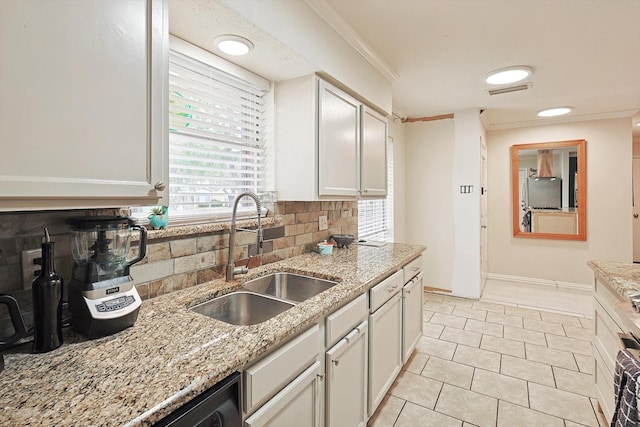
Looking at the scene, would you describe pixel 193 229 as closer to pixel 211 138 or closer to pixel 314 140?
pixel 211 138

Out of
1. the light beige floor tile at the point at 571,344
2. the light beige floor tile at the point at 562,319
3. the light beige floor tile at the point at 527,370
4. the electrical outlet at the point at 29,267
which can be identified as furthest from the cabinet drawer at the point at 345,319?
the light beige floor tile at the point at 562,319

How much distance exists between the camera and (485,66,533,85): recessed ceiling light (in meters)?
2.75

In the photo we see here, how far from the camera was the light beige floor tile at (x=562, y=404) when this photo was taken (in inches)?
76.4

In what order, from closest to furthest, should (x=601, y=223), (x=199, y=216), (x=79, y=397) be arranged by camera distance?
(x=79, y=397)
(x=199, y=216)
(x=601, y=223)

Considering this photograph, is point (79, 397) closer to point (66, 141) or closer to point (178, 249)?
point (66, 141)

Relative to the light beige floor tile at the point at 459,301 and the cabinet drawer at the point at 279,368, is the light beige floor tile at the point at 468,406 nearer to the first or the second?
the cabinet drawer at the point at 279,368

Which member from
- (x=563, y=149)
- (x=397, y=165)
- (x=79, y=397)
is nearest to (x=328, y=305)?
(x=79, y=397)

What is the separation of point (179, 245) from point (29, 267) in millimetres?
560

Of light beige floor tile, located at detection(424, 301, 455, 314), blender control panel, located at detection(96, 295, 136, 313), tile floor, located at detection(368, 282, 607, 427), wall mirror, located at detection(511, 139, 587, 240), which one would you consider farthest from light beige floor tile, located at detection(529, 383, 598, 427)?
wall mirror, located at detection(511, 139, 587, 240)

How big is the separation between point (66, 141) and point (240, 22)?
0.95 m

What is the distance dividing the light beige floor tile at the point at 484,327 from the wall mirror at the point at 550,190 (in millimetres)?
2207

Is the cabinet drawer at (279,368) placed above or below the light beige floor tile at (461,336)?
above

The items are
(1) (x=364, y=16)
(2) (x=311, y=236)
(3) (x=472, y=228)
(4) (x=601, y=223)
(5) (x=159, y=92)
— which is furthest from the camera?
(4) (x=601, y=223)

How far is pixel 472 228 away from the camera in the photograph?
13.2ft
